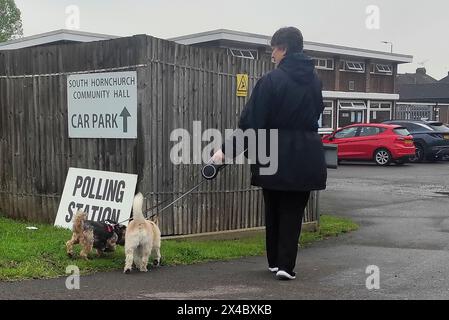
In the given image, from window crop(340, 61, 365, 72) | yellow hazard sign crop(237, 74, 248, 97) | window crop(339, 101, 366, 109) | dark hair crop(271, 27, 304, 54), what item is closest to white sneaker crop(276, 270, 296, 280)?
dark hair crop(271, 27, 304, 54)

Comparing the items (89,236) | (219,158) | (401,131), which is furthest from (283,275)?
(401,131)

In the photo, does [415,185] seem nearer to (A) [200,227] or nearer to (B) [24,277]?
(A) [200,227]

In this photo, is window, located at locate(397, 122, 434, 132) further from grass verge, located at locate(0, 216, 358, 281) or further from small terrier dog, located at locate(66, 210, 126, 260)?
small terrier dog, located at locate(66, 210, 126, 260)

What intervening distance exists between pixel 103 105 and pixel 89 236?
2.22 meters

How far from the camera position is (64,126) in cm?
873

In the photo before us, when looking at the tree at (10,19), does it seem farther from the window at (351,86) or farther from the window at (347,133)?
the window at (347,133)

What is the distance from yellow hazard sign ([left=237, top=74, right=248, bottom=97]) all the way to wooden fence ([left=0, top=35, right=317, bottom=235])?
9 centimetres

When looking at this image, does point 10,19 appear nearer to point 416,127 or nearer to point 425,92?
point 425,92

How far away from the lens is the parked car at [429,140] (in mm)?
24391

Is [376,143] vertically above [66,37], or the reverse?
[66,37]

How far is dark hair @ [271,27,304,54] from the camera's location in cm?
590

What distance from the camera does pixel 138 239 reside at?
600 centimetres

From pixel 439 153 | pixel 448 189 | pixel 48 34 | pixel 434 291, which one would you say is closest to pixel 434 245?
pixel 434 291

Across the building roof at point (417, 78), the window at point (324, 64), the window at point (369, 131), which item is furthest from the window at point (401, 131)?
the building roof at point (417, 78)
